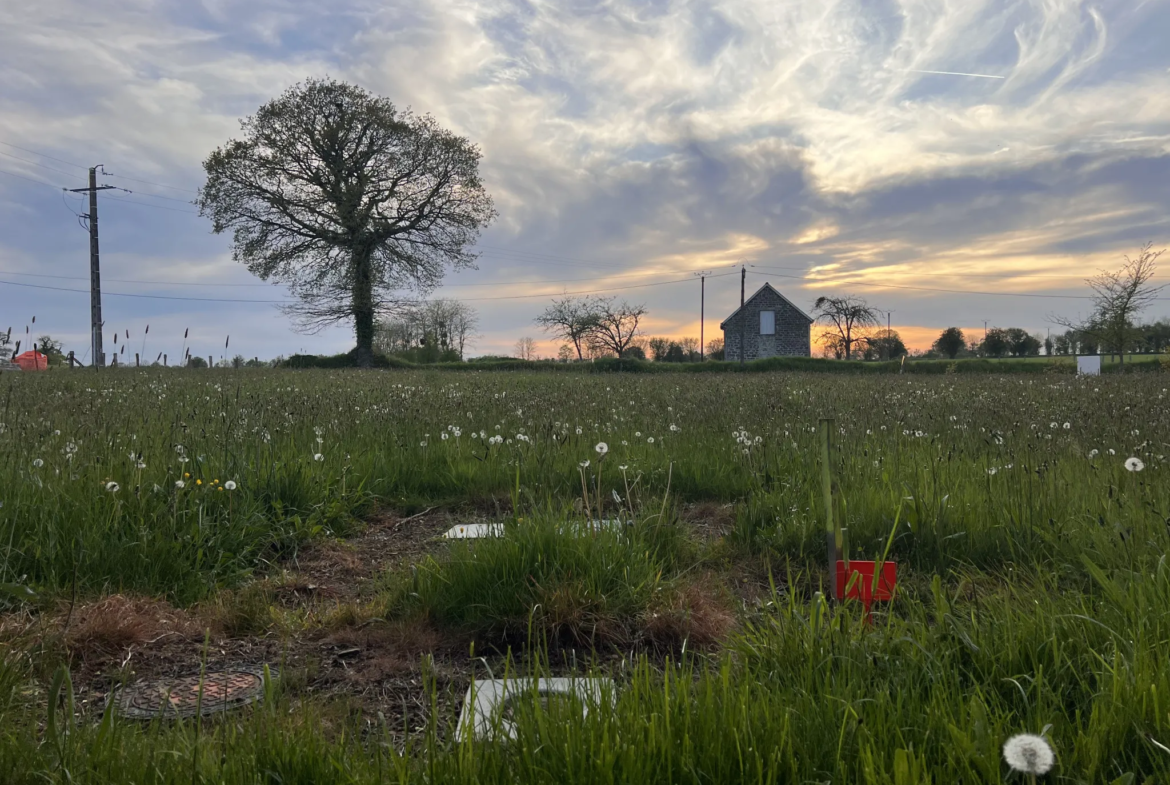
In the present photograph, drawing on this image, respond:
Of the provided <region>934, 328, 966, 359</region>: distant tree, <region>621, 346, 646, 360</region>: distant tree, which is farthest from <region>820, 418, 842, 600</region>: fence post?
<region>934, 328, 966, 359</region>: distant tree

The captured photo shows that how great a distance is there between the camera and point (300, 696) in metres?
2.18

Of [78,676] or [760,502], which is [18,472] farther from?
[760,502]

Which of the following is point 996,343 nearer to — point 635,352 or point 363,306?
point 635,352

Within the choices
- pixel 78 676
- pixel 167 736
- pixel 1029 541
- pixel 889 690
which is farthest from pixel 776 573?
pixel 78 676

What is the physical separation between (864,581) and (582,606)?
112cm

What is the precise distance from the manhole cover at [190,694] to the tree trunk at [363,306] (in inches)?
1376

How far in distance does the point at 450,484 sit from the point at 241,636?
2672 millimetres

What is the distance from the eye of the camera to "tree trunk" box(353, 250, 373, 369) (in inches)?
1395

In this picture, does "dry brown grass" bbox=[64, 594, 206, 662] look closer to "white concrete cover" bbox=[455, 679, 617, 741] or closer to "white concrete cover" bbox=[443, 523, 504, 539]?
"white concrete cover" bbox=[443, 523, 504, 539]

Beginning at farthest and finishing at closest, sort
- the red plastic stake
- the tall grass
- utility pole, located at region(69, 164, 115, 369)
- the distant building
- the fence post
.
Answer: the distant building
utility pole, located at region(69, 164, 115, 369)
the tall grass
the red plastic stake
the fence post

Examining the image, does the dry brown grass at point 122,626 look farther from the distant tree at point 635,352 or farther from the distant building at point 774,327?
the distant tree at point 635,352

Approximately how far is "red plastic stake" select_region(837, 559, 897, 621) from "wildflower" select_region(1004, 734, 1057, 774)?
114 cm

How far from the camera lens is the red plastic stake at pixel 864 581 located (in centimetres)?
243

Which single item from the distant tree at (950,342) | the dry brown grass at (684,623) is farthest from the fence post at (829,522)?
the distant tree at (950,342)
